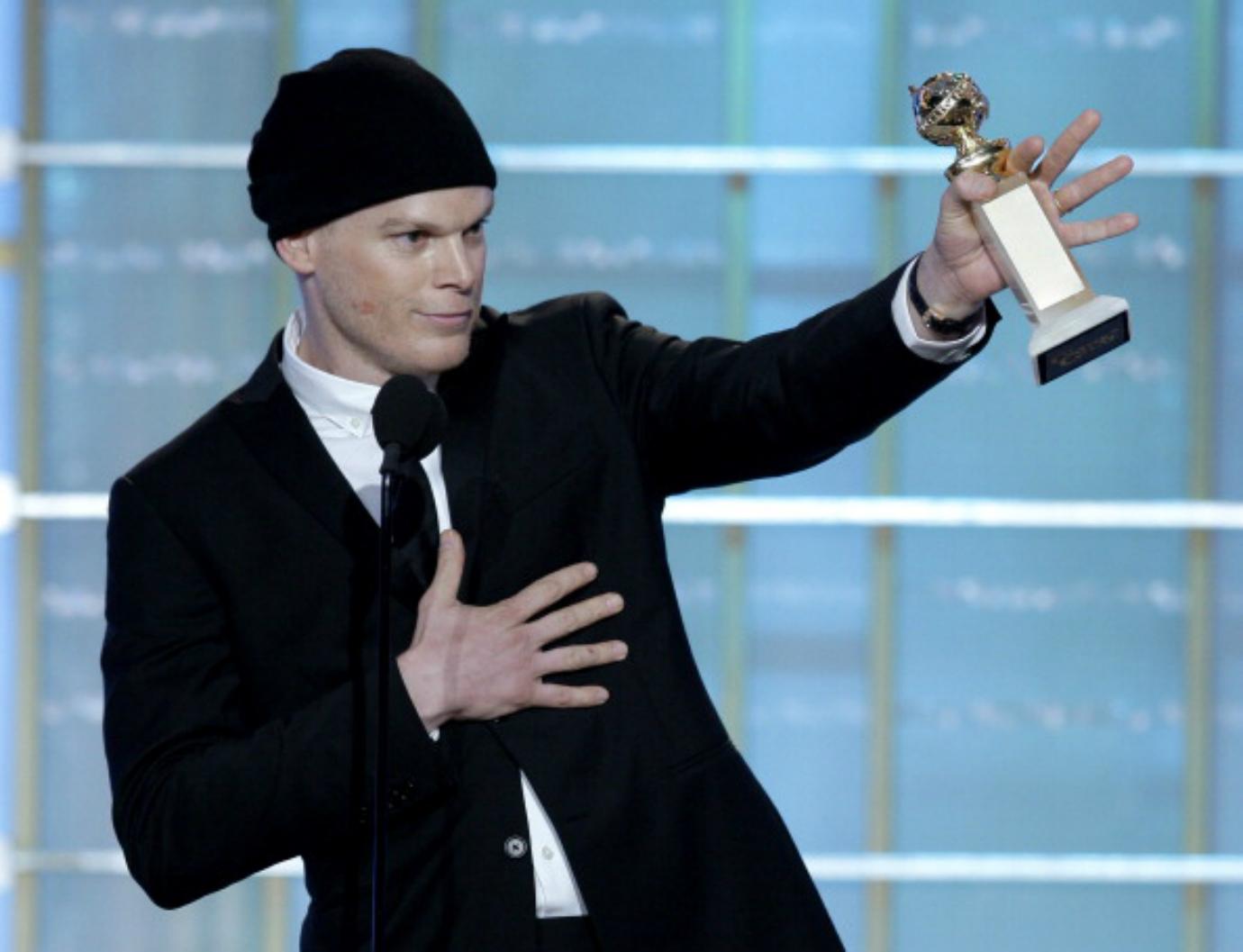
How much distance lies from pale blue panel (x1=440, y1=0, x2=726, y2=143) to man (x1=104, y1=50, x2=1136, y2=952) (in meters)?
1.48

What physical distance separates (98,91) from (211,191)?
0.89 ft

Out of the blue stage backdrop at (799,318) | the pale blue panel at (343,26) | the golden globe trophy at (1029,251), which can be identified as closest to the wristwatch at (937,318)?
the golden globe trophy at (1029,251)

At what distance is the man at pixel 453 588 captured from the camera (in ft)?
6.48

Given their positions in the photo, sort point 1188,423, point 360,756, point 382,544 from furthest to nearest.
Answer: point 1188,423
point 360,756
point 382,544

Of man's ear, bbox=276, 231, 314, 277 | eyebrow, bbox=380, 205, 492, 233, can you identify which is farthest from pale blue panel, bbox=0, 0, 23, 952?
eyebrow, bbox=380, 205, 492, 233

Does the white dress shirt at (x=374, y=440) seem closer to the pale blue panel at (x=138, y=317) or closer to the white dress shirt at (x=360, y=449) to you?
the white dress shirt at (x=360, y=449)

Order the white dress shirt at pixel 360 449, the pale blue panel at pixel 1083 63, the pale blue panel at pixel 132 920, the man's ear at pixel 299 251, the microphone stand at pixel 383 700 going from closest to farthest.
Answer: the microphone stand at pixel 383 700 → the white dress shirt at pixel 360 449 → the man's ear at pixel 299 251 → the pale blue panel at pixel 1083 63 → the pale blue panel at pixel 132 920

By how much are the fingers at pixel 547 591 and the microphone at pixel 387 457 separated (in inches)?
9.6

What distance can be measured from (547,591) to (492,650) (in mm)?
86

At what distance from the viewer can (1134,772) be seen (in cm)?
369

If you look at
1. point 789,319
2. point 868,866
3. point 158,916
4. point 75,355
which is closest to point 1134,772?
point 868,866

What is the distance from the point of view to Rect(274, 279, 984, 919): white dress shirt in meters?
1.97

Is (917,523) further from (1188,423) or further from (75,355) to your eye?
(75,355)

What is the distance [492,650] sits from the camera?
6.45ft
